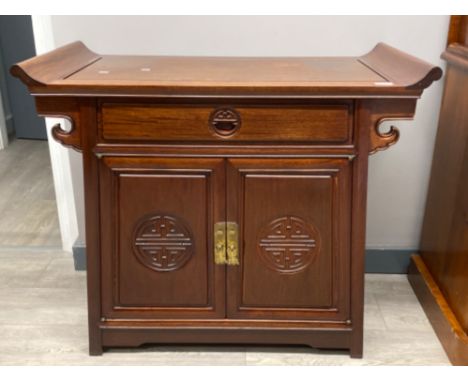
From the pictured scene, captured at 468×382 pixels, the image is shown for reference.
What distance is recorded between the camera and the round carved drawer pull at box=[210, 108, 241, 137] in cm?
150

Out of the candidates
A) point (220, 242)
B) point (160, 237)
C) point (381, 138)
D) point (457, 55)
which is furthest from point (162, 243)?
point (457, 55)

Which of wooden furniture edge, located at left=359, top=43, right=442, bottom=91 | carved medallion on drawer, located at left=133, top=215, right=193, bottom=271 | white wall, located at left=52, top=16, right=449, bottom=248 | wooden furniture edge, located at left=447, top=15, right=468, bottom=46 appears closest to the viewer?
wooden furniture edge, located at left=359, top=43, right=442, bottom=91

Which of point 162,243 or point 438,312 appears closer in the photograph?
point 162,243

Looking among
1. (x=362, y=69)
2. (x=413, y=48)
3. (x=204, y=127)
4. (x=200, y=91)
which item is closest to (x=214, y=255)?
(x=204, y=127)

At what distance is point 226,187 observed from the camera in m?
1.57

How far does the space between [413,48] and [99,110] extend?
1125 millimetres

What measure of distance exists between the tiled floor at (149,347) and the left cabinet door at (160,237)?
0.14 meters

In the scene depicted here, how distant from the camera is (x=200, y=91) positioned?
1438 millimetres

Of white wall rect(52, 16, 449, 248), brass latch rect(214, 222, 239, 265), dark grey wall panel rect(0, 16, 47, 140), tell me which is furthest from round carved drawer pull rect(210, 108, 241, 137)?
dark grey wall panel rect(0, 16, 47, 140)

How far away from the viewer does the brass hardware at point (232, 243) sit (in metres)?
1.61

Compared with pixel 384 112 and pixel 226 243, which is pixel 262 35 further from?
pixel 226 243

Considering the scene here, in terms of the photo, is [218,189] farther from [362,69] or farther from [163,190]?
[362,69]

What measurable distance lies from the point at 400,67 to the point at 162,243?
2.65 feet

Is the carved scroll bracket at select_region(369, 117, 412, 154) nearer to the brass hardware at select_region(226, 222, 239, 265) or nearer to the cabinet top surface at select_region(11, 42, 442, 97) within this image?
the cabinet top surface at select_region(11, 42, 442, 97)
